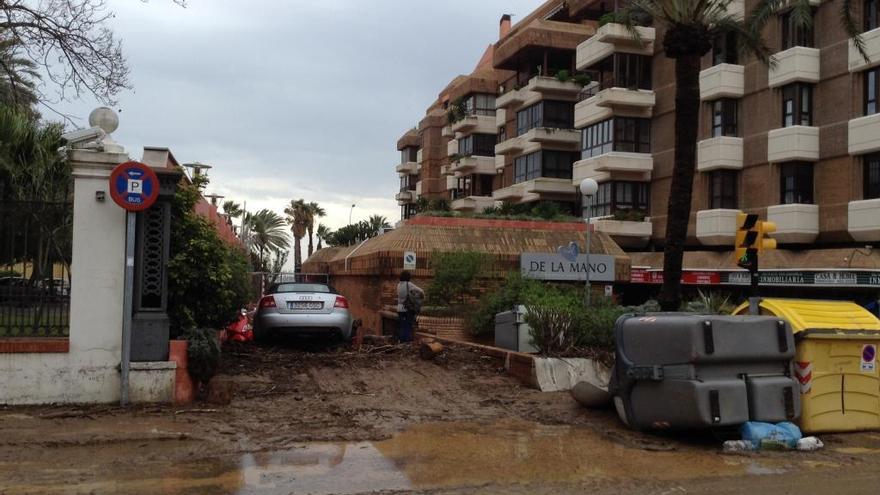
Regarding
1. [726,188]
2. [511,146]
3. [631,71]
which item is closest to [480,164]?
[511,146]

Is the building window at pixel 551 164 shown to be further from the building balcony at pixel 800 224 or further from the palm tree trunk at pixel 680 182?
the palm tree trunk at pixel 680 182

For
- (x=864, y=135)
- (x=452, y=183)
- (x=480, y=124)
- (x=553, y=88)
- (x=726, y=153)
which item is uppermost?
(x=480, y=124)

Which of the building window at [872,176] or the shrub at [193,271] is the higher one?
the building window at [872,176]

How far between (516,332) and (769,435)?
4.64 meters

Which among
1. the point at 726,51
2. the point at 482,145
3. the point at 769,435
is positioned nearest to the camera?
the point at 769,435

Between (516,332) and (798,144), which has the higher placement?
(798,144)

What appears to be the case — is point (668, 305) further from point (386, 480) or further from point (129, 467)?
point (129, 467)

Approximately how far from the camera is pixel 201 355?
848cm

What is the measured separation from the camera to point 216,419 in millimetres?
7969

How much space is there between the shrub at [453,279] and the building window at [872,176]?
18.7m

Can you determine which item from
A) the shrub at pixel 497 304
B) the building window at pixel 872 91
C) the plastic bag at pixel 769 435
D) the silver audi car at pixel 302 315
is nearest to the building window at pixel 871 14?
the building window at pixel 872 91

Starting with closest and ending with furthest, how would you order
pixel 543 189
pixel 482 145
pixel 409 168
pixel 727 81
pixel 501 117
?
pixel 727 81 → pixel 543 189 → pixel 501 117 → pixel 482 145 → pixel 409 168

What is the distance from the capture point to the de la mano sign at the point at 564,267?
2000 centimetres

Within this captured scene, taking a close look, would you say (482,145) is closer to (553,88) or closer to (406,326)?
(553,88)
